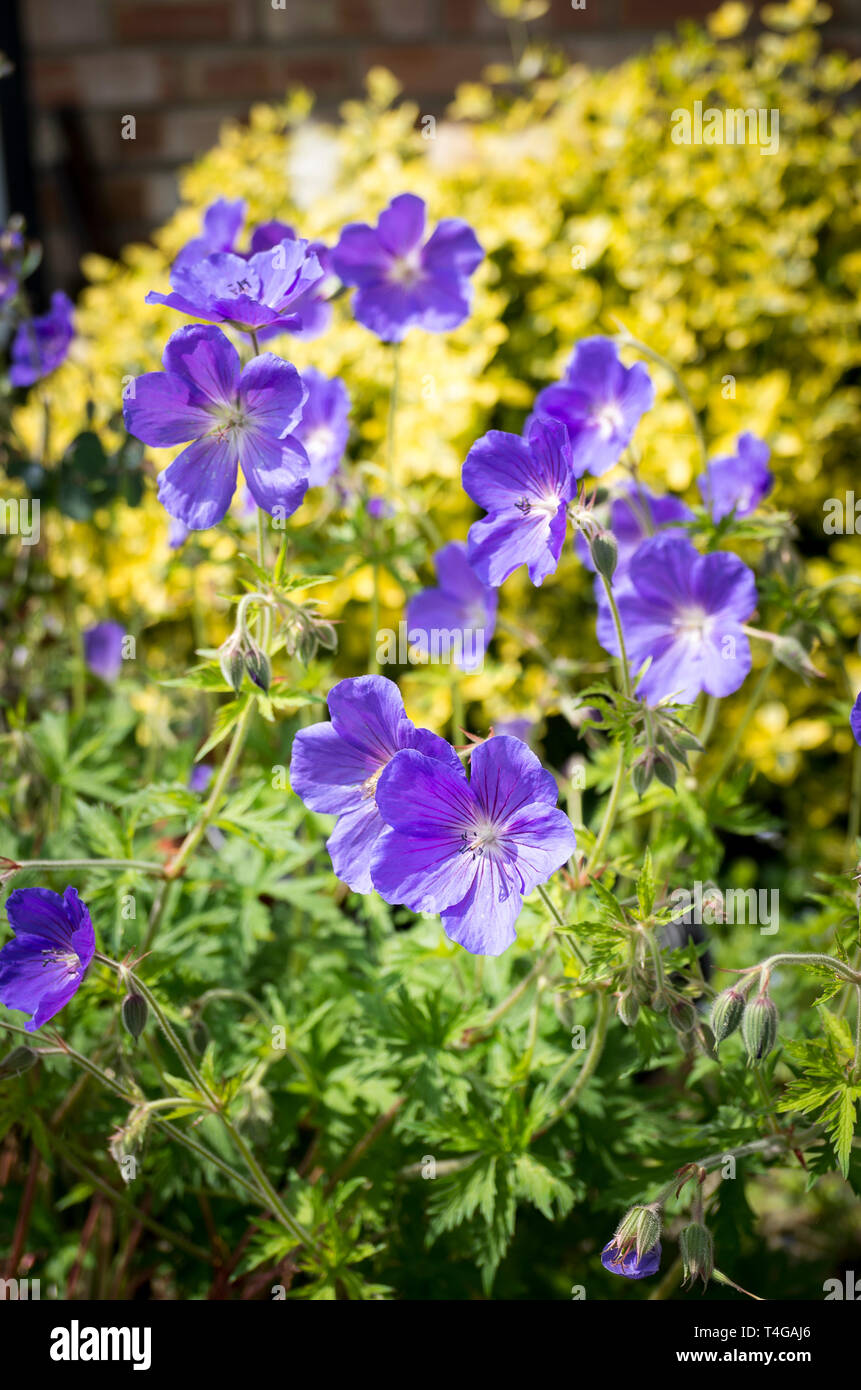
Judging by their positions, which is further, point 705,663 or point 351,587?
point 351,587

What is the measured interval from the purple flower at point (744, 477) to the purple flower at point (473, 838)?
23.8 inches

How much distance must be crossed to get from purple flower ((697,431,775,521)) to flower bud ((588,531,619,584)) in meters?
0.44

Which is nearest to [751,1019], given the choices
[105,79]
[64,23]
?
[105,79]

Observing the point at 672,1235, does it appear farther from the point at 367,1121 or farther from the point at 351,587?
the point at 351,587

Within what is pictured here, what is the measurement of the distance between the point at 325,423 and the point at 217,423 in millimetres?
503

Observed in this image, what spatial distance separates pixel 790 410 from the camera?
241 centimetres

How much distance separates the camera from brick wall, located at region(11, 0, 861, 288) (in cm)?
377

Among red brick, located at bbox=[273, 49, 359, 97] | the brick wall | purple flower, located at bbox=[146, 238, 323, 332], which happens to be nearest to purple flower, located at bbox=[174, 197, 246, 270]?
purple flower, located at bbox=[146, 238, 323, 332]

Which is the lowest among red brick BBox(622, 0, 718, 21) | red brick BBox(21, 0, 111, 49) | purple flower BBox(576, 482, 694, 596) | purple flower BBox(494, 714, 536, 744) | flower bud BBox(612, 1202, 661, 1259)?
flower bud BBox(612, 1202, 661, 1259)

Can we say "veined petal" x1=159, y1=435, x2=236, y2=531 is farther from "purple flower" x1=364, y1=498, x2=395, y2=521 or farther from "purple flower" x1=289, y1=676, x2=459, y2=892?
"purple flower" x1=364, y1=498, x2=395, y2=521

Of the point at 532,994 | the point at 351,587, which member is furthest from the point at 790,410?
the point at 532,994

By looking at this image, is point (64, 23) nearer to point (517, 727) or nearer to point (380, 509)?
point (380, 509)

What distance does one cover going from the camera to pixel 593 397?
130 centimetres
